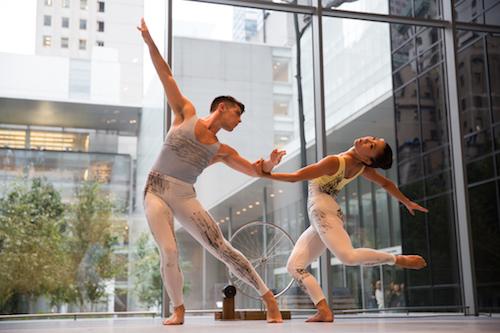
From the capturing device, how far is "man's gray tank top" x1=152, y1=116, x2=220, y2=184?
3701 millimetres

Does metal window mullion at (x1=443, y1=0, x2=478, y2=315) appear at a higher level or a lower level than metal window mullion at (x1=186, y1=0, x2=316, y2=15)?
lower

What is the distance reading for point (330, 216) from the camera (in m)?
4.03

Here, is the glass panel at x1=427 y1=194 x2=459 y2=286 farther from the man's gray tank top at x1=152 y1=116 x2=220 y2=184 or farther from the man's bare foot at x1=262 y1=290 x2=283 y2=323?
the man's gray tank top at x1=152 y1=116 x2=220 y2=184

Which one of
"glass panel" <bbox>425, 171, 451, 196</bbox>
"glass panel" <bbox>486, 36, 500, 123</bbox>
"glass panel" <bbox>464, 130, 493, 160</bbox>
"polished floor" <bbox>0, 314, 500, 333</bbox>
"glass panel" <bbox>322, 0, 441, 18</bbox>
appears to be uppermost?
"glass panel" <bbox>322, 0, 441, 18</bbox>

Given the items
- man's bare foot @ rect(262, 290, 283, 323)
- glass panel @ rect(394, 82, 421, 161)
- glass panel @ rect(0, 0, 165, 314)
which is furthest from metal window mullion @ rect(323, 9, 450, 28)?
man's bare foot @ rect(262, 290, 283, 323)

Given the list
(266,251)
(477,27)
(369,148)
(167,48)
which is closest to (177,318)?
(369,148)

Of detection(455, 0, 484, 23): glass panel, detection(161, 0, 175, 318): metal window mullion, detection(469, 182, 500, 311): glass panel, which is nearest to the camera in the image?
detection(161, 0, 175, 318): metal window mullion

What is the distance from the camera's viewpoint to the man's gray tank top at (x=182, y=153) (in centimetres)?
370

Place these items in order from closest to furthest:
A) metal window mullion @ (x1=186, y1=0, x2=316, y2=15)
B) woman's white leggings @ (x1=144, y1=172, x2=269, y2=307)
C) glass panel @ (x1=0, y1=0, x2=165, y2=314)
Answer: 1. woman's white leggings @ (x1=144, y1=172, x2=269, y2=307)
2. glass panel @ (x1=0, y1=0, x2=165, y2=314)
3. metal window mullion @ (x1=186, y1=0, x2=316, y2=15)

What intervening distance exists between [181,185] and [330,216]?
975 millimetres

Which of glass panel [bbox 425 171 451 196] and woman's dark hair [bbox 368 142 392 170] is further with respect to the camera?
glass panel [bbox 425 171 451 196]

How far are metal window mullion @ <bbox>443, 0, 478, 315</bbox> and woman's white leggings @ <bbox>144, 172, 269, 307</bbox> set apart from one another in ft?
9.26

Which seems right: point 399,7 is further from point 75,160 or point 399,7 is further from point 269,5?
point 75,160

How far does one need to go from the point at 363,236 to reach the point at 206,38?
89.6 inches
